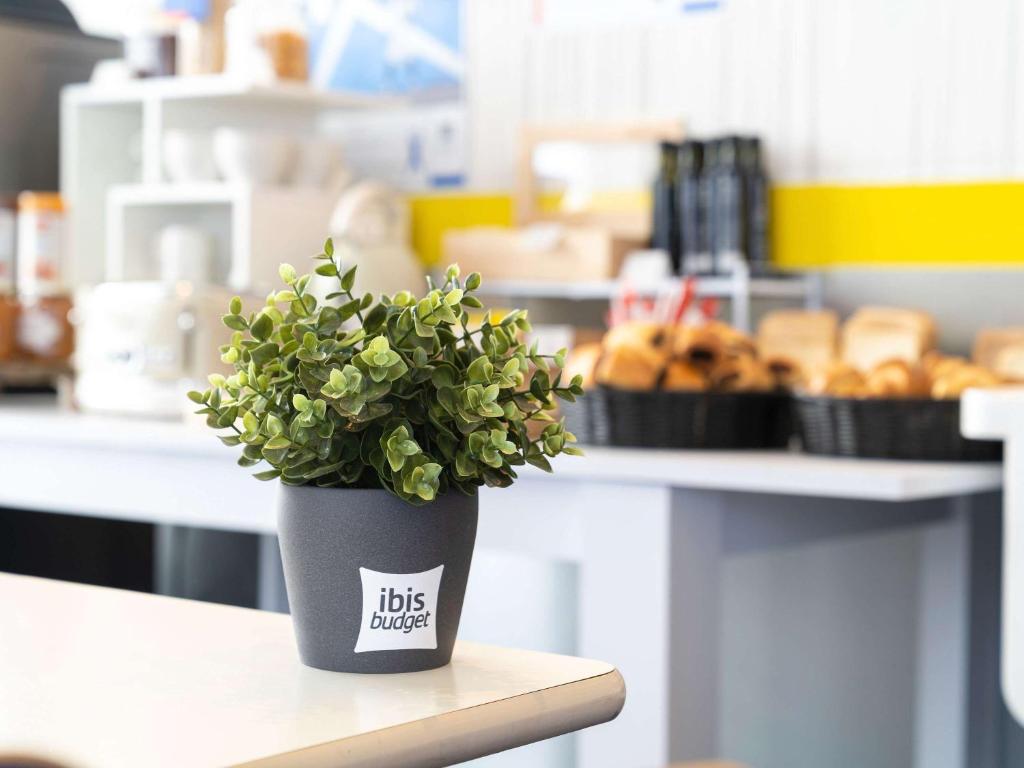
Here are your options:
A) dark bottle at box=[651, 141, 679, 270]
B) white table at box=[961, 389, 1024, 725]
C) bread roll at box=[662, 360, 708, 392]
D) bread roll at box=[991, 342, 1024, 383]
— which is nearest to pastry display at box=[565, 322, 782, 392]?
bread roll at box=[662, 360, 708, 392]

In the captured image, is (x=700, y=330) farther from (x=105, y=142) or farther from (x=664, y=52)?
(x=105, y=142)

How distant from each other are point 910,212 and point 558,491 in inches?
58.3

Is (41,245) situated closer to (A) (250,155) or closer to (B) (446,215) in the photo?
(A) (250,155)

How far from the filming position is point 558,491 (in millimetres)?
2201

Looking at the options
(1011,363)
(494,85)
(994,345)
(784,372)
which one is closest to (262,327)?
(784,372)

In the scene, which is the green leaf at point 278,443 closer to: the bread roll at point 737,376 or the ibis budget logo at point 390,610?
the ibis budget logo at point 390,610

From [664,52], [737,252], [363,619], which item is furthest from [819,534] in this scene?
[664,52]

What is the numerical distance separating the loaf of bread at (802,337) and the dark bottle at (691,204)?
0.88 feet

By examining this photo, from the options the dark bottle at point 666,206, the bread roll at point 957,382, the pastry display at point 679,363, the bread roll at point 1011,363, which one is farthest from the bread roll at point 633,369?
the dark bottle at point 666,206

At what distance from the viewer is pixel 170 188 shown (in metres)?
3.68

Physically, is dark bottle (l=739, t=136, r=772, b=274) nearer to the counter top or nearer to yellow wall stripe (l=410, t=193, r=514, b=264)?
yellow wall stripe (l=410, t=193, r=514, b=264)

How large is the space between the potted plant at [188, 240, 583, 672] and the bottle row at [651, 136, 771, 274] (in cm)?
246

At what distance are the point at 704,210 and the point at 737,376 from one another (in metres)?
1.22

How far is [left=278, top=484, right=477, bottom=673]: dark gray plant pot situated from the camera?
0.98m
